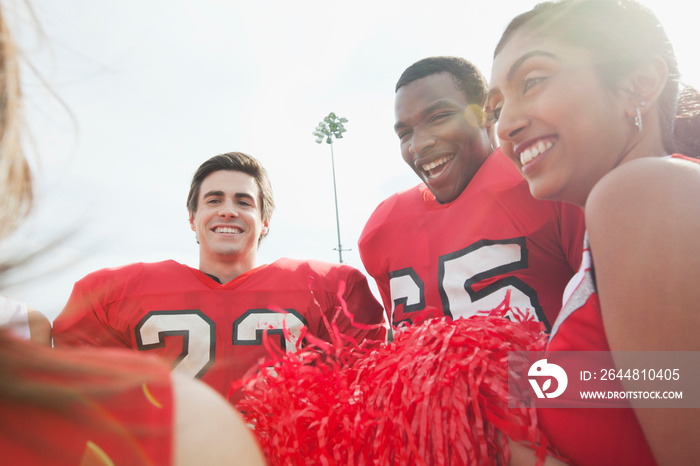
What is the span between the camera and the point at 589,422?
0.86m

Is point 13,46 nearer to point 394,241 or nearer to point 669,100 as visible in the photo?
point 669,100

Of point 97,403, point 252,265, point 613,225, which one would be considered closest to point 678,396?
point 613,225

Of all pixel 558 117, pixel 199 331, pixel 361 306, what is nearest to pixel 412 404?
pixel 558 117

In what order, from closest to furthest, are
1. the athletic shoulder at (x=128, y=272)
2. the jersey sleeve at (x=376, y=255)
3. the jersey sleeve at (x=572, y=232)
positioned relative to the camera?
the jersey sleeve at (x=572, y=232) < the jersey sleeve at (x=376, y=255) < the athletic shoulder at (x=128, y=272)

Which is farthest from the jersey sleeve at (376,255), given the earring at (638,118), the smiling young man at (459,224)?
the earring at (638,118)

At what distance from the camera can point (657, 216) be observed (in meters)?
0.78

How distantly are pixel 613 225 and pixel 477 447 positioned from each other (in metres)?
0.52

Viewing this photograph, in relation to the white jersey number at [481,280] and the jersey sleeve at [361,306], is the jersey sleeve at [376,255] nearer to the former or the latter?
the jersey sleeve at [361,306]

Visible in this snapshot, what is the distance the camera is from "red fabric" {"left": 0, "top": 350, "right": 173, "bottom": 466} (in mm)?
434

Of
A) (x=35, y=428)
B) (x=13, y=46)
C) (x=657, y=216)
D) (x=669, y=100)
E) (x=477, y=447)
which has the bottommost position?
(x=477, y=447)

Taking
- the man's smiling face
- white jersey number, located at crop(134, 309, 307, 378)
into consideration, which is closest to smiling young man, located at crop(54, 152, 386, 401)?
white jersey number, located at crop(134, 309, 307, 378)

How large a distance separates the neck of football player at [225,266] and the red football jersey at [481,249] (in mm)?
993

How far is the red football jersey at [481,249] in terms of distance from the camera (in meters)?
1.66

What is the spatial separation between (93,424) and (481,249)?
61.2 inches
